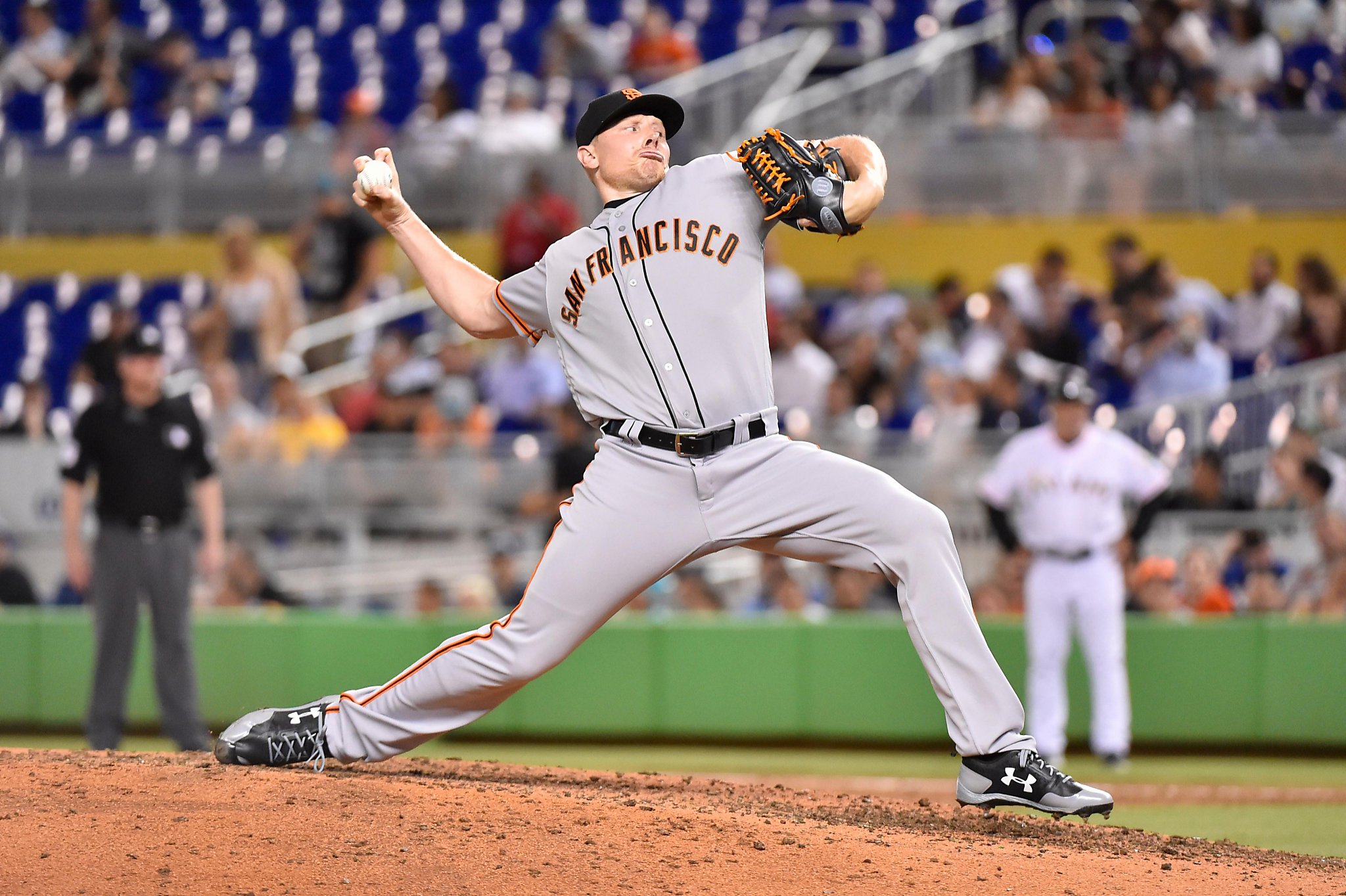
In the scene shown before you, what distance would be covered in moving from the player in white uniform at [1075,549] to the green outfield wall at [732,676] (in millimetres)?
772

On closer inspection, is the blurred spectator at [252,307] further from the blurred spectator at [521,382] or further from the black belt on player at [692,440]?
the black belt on player at [692,440]

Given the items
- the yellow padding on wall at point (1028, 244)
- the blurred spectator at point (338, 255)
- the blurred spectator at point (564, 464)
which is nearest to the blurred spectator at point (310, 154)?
the blurred spectator at point (338, 255)

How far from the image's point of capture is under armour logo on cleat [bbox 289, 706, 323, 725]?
5.16m

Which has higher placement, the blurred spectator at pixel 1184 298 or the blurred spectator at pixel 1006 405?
the blurred spectator at pixel 1184 298

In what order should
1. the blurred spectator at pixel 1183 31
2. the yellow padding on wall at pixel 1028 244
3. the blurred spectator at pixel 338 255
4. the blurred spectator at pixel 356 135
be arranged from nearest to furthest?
the blurred spectator at pixel 1183 31
the yellow padding on wall at pixel 1028 244
the blurred spectator at pixel 338 255
the blurred spectator at pixel 356 135

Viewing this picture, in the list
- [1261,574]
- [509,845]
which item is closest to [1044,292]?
[1261,574]

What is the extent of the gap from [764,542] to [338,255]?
33.6ft

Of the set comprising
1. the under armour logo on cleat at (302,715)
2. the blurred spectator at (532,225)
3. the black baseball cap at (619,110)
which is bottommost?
the under armour logo on cleat at (302,715)

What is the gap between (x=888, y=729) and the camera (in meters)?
10.1

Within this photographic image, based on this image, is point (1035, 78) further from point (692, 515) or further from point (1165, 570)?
point (692, 515)

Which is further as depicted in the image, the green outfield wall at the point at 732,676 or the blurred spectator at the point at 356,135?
the blurred spectator at the point at 356,135

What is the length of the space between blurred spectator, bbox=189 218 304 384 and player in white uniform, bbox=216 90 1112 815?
29.9 feet

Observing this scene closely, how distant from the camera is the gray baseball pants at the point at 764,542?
4707mm

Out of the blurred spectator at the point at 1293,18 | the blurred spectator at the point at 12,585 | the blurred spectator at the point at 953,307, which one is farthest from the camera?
the blurred spectator at the point at 1293,18
